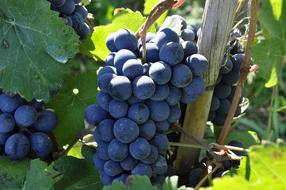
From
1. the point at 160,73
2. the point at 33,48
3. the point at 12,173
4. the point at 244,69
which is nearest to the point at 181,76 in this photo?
the point at 160,73

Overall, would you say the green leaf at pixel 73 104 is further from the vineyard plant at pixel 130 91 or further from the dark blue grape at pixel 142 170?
the dark blue grape at pixel 142 170

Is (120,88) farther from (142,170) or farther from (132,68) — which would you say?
(142,170)

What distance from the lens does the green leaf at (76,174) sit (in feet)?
3.51

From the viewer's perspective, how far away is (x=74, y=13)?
1.07 metres

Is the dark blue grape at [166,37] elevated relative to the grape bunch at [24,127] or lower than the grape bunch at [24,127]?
elevated

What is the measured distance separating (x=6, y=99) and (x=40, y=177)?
0.60 ft

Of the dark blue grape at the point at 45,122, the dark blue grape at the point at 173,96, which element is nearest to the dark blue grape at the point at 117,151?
the dark blue grape at the point at 173,96

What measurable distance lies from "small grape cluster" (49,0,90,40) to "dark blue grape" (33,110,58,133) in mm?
165

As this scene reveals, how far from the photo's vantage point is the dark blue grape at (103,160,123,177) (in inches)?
36.6

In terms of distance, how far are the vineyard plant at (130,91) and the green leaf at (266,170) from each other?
6.7 inches

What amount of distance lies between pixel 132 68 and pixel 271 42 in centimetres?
23

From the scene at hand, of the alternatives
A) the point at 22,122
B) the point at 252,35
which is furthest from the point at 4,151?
the point at 252,35

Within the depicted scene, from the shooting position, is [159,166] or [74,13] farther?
[74,13]

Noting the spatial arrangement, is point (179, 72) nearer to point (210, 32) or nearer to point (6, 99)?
point (210, 32)
